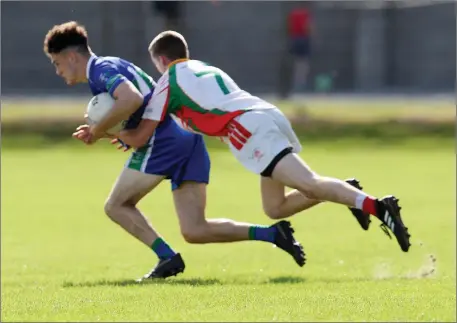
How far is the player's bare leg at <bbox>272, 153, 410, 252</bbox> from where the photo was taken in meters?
9.10

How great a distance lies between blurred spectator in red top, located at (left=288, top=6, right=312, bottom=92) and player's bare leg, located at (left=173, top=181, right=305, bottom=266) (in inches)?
942

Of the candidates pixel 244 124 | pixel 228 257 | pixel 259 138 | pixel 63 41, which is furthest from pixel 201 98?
pixel 228 257

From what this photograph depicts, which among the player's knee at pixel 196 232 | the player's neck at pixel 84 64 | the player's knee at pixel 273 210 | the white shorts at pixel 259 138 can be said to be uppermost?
the player's neck at pixel 84 64

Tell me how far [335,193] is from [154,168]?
1729 millimetres

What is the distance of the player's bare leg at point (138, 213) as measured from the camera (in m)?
10.2

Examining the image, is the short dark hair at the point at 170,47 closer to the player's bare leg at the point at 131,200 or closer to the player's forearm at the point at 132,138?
the player's forearm at the point at 132,138

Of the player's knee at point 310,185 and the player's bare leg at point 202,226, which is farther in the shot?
the player's bare leg at point 202,226

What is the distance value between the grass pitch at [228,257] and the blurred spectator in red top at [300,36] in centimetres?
830

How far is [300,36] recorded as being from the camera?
3394 centimetres

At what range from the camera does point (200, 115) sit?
9.43 meters

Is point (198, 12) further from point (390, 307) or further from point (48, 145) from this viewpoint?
point (390, 307)

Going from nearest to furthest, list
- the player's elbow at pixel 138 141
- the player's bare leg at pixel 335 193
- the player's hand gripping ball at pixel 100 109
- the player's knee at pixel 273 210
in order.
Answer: the player's bare leg at pixel 335 193 → the player's hand gripping ball at pixel 100 109 → the player's elbow at pixel 138 141 → the player's knee at pixel 273 210

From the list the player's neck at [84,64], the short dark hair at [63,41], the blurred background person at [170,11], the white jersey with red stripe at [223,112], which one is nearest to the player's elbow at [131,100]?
the white jersey with red stripe at [223,112]

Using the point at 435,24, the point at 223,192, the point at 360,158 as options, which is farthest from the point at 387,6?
the point at 223,192
